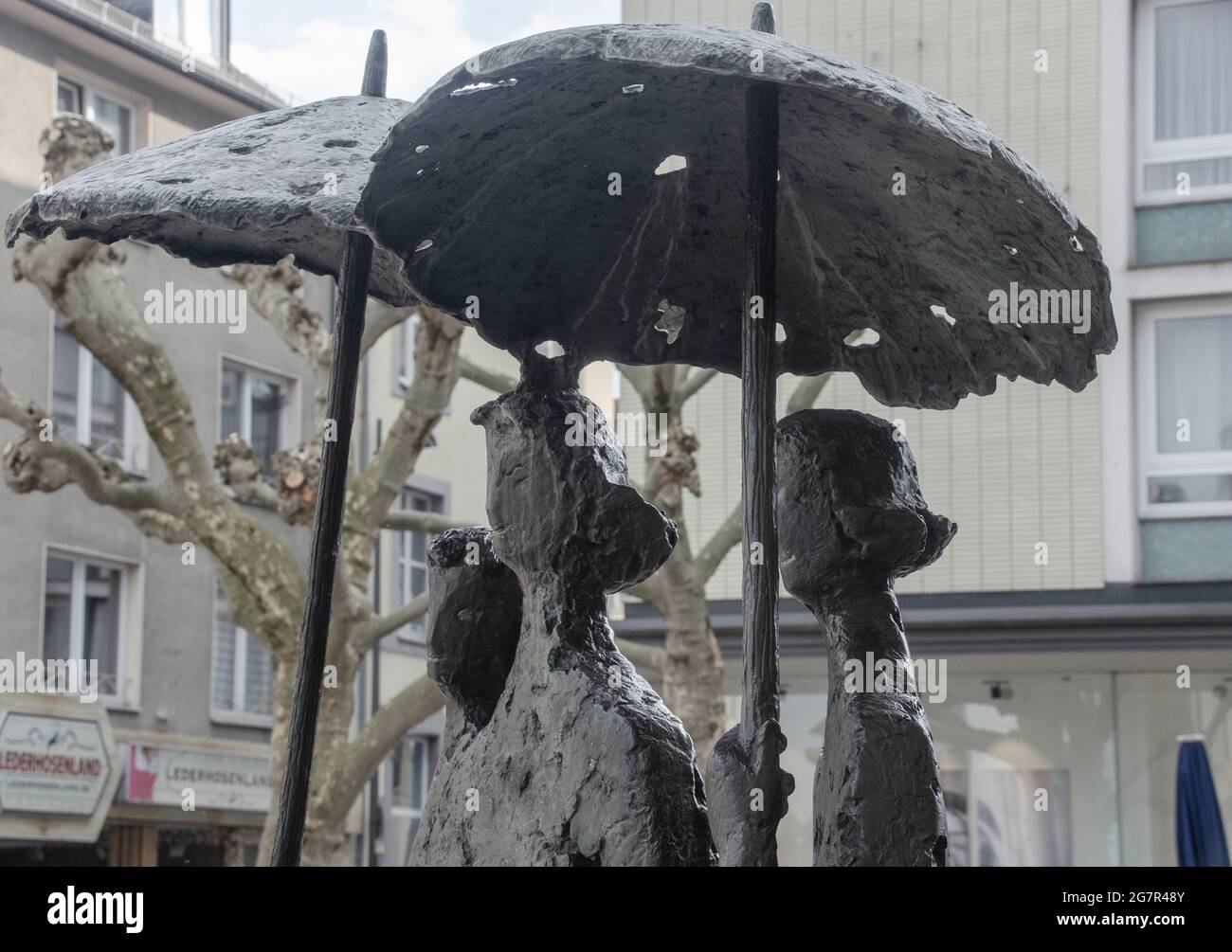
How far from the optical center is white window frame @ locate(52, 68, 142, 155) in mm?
22047

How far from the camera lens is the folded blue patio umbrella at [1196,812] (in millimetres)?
13406

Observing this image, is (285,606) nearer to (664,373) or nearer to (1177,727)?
(664,373)

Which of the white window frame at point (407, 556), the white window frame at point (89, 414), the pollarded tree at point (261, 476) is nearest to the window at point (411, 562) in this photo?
the white window frame at point (407, 556)

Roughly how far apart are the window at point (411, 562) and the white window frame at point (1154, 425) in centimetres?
1098

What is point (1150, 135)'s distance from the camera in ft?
60.7

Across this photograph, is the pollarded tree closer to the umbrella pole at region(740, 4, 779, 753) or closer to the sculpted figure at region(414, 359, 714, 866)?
the sculpted figure at region(414, 359, 714, 866)

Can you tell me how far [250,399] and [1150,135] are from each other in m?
11.5

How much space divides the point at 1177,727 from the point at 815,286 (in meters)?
14.4

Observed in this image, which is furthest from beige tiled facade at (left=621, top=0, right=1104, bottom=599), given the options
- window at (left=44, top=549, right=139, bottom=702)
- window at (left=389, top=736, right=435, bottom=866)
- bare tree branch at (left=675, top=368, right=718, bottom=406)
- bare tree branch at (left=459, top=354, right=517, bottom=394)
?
window at (left=389, top=736, right=435, bottom=866)

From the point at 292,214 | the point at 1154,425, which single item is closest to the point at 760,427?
the point at 292,214

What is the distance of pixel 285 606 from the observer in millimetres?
13031

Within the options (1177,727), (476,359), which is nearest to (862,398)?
(1177,727)

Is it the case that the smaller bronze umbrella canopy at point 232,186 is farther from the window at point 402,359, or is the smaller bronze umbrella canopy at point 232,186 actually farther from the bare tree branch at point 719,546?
the window at point 402,359

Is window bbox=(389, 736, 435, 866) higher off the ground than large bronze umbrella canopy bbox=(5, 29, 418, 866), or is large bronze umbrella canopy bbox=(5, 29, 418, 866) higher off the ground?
large bronze umbrella canopy bbox=(5, 29, 418, 866)
